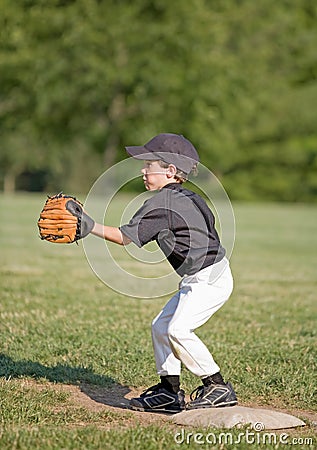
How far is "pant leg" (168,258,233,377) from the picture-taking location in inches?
185

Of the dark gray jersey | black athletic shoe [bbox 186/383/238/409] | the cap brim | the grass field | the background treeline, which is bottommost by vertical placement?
the grass field

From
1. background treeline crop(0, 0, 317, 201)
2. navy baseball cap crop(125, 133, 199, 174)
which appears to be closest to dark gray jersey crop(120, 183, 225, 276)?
navy baseball cap crop(125, 133, 199, 174)

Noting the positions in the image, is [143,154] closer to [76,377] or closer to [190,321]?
[190,321]

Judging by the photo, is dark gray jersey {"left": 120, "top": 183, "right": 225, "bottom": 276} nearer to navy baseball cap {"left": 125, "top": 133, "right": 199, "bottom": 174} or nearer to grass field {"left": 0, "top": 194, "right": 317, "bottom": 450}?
navy baseball cap {"left": 125, "top": 133, "right": 199, "bottom": 174}

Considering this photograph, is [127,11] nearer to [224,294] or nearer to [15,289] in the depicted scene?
[15,289]

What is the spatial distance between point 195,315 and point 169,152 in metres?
0.93

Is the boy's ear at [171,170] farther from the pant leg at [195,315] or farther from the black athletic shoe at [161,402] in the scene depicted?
the black athletic shoe at [161,402]

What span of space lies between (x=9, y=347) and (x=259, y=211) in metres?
23.9

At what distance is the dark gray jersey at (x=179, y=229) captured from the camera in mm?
4562

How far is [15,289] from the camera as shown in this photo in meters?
9.66

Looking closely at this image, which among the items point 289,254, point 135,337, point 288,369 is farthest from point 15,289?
point 289,254

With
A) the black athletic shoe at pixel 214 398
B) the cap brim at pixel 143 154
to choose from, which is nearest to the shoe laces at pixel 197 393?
the black athletic shoe at pixel 214 398

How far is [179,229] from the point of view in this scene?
4.70m

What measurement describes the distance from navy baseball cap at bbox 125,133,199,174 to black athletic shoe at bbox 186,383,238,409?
1.26 metres
